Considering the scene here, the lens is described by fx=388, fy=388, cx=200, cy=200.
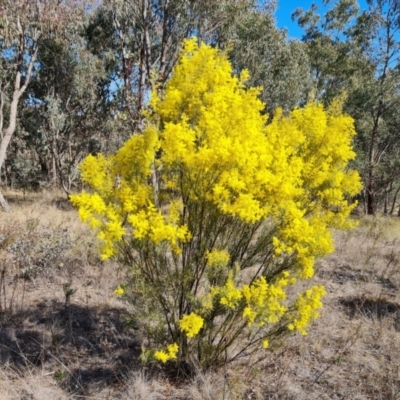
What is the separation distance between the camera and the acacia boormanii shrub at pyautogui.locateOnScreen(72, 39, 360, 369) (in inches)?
100

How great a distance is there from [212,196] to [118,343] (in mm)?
2329

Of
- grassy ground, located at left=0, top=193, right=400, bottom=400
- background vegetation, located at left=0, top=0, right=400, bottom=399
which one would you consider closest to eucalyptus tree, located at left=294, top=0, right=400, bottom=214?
background vegetation, located at left=0, top=0, right=400, bottom=399

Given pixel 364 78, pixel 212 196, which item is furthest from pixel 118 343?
pixel 364 78

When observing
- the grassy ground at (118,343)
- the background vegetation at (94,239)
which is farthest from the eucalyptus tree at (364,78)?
the grassy ground at (118,343)

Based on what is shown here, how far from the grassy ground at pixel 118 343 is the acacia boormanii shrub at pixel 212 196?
1.65 ft

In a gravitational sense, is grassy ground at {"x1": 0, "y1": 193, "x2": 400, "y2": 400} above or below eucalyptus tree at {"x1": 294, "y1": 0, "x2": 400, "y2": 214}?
below

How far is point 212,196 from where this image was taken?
2.66m

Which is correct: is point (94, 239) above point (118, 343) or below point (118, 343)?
above

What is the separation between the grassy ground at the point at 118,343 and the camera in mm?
3414

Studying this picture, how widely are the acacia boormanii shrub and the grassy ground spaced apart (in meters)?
0.50

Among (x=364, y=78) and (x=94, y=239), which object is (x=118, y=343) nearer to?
(x=94, y=239)

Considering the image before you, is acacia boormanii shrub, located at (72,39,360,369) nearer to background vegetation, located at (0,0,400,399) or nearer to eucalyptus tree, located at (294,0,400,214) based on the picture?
background vegetation, located at (0,0,400,399)

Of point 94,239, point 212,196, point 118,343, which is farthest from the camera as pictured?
point 94,239

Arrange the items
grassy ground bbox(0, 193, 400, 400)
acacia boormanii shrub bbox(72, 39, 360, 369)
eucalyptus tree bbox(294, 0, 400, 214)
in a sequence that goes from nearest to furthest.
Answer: acacia boormanii shrub bbox(72, 39, 360, 369), grassy ground bbox(0, 193, 400, 400), eucalyptus tree bbox(294, 0, 400, 214)
